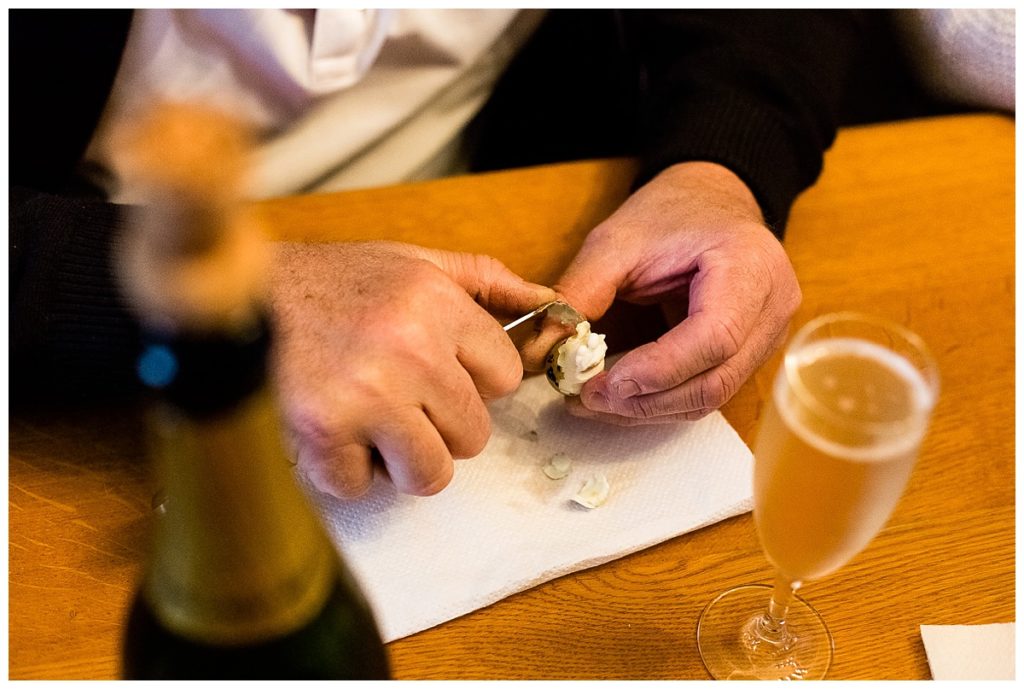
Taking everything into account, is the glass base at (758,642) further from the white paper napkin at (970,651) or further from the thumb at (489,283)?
the thumb at (489,283)

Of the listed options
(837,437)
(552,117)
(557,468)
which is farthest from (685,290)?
(552,117)

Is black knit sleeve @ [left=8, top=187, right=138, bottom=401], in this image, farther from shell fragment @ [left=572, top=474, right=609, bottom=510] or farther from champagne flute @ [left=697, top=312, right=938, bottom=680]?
champagne flute @ [left=697, top=312, right=938, bottom=680]

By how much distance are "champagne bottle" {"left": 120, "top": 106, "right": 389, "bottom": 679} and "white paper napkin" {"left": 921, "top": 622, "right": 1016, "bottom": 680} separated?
348 mm

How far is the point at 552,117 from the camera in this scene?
107cm

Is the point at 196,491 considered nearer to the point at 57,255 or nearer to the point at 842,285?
the point at 57,255

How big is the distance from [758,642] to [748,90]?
553 millimetres

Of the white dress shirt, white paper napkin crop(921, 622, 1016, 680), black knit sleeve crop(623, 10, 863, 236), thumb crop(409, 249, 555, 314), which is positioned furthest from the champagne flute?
the white dress shirt

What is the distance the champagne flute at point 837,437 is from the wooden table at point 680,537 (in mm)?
98

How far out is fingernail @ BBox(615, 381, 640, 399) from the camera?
2.07 feet

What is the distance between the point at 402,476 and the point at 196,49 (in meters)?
0.48

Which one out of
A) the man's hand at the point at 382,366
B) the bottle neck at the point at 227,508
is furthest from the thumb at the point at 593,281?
the bottle neck at the point at 227,508

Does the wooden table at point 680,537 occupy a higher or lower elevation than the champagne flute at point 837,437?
lower

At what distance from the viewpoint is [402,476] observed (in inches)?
22.7

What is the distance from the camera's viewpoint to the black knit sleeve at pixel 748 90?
817 millimetres
